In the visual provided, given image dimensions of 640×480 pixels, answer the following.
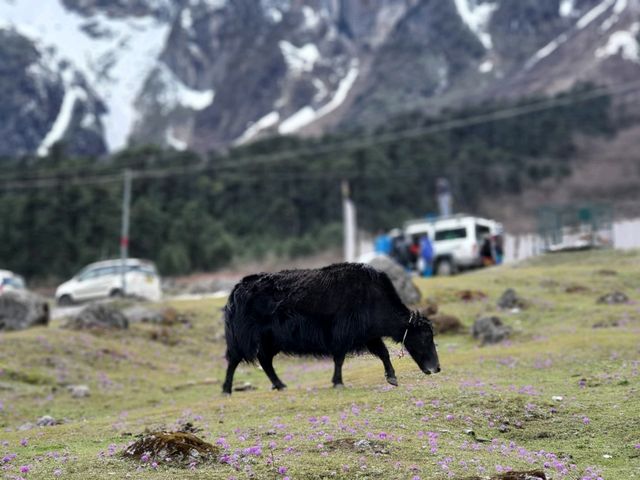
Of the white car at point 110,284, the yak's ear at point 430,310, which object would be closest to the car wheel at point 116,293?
the white car at point 110,284

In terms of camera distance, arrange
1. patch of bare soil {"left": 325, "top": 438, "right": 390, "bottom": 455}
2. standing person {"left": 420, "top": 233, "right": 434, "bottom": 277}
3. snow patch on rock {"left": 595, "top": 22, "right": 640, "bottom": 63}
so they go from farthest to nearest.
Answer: snow patch on rock {"left": 595, "top": 22, "right": 640, "bottom": 63}, standing person {"left": 420, "top": 233, "right": 434, "bottom": 277}, patch of bare soil {"left": 325, "top": 438, "right": 390, "bottom": 455}

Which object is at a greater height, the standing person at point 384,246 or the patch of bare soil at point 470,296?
the standing person at point 384,246

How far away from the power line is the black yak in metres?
60.8

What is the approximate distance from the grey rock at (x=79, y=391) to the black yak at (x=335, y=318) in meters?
7.40

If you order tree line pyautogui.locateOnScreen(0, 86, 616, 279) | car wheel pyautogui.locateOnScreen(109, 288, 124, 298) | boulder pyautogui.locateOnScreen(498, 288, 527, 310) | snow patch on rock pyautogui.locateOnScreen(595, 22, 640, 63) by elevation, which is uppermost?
snow patch on rock pyautogui.locateOnScreen(595, 22, 640, 63)

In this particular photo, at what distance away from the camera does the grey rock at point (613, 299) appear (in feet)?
102

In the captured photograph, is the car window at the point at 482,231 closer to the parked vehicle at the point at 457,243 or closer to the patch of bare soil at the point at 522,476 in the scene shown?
the parked vehicle at the point at 457,243

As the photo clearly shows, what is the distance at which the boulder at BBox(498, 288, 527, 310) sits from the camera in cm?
3162

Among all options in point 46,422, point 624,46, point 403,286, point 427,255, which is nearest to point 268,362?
point 46,422

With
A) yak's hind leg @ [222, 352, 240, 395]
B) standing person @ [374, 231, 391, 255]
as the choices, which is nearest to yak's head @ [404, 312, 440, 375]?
yak's hind leg @ [222, 352, 240, 395]

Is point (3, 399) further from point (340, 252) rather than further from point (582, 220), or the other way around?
point (340, 252)

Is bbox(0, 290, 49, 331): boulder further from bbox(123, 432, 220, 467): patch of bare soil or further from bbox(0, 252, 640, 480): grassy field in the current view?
bbox(123, 432, 220, 467): patch of bare soil

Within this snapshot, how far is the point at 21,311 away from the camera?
30.8 metres

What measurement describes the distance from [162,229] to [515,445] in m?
67.6
